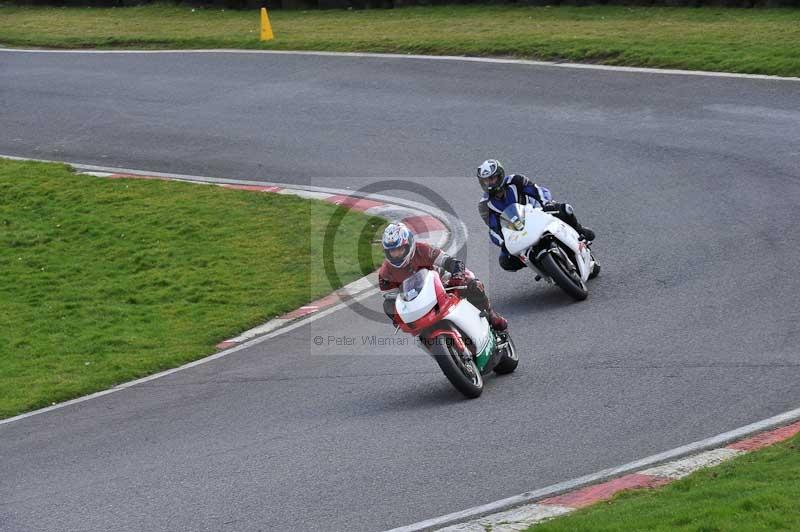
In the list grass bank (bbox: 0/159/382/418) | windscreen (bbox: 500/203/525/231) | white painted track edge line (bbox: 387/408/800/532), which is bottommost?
grass bank (bbox: 0/159/382/418)

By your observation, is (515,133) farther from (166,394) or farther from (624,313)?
(166,394)

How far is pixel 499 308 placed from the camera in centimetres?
1320

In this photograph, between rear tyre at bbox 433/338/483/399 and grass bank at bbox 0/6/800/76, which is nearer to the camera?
A: rear tyre at bbox 433/338/483/399

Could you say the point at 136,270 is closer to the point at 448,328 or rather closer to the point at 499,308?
the point at 499,308

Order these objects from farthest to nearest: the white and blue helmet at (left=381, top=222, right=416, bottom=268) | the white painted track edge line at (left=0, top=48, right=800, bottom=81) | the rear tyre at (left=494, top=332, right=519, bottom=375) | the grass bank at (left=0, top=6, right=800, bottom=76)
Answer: the grass bank at (left=0, top=6, right=800, bottom=76), the white painted track edge line at (left=0, top=48, right=800, bottom=81), the rear tyre at (left=494, top=332, right=519, bottom=375), the white and blue helmet at (left=381, top=222, right=416, bottom=268)

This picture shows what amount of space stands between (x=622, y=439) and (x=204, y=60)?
19.5m

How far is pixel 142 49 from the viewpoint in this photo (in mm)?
28281

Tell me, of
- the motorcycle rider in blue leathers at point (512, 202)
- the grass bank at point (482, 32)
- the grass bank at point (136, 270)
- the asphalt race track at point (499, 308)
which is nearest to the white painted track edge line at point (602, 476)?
the asphalt race track at point (499, 308)

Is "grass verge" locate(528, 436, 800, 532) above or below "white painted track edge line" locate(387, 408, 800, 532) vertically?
above

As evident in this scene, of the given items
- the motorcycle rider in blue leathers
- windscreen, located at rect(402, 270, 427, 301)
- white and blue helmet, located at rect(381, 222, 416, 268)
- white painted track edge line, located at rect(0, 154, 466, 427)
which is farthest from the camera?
the motorcycle rider in blue leathers

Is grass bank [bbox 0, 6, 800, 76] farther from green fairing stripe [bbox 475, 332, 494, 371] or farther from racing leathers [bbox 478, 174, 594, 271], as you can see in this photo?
green fairing stripe [bbox 475, 332, 494, 371]

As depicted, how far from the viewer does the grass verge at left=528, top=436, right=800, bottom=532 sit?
6.28m

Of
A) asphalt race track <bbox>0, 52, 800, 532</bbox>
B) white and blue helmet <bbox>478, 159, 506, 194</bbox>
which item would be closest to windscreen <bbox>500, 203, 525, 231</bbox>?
white and blue helmet <bbox>478, 159, 506, 194</bbox>

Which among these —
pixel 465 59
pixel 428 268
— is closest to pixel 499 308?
pixel 428 268
